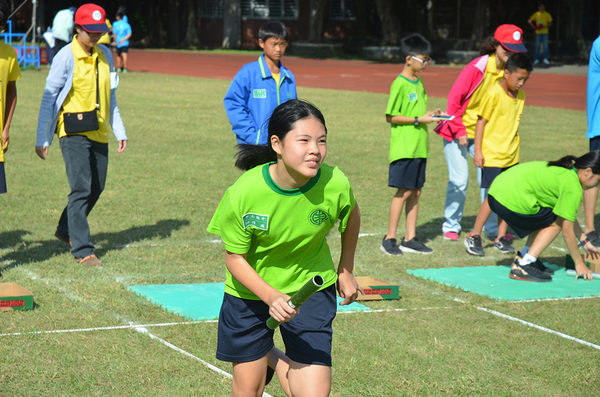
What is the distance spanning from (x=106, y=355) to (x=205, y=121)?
11690 mm

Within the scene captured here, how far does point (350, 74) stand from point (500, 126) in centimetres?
2199

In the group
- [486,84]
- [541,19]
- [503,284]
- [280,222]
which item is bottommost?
[503,284]

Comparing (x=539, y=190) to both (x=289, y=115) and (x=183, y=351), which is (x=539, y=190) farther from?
(x=289, y=115)

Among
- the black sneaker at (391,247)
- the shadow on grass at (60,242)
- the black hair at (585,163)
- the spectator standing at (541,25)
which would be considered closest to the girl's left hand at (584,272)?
the black hair at (585,163)

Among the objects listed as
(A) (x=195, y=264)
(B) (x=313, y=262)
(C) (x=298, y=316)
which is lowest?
(A) (x=195, y=264)

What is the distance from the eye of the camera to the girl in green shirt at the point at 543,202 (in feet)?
20.1

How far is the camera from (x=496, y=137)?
24.1 ft

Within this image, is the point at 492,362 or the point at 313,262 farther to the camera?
the point at 492,362

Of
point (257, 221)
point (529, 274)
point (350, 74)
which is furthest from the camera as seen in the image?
point (350, 74)

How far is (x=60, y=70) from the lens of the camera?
621 cm

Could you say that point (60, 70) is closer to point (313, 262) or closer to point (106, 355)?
point (106, 355)

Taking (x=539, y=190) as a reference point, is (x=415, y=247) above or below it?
below

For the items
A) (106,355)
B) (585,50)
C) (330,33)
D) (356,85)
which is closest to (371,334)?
(106,355)

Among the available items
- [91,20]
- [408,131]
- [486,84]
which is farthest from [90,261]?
[486,84]
